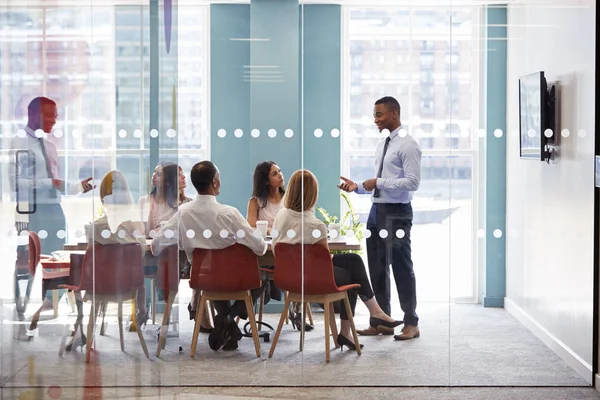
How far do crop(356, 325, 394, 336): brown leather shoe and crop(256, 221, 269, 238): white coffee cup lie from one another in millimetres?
742

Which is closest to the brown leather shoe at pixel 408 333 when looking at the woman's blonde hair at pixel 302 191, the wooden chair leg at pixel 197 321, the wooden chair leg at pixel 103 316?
the woman's blonde hair at pixel 302 191

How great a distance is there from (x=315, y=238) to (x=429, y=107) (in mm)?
948

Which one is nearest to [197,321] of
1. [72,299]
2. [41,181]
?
[72,299]

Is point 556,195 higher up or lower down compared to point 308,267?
higher up

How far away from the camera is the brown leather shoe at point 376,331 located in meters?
4.43

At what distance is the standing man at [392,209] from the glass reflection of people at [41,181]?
Answer: 1.49 meters

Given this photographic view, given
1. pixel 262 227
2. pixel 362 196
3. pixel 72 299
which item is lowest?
pixel 72 299

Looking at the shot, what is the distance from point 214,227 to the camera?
439cm

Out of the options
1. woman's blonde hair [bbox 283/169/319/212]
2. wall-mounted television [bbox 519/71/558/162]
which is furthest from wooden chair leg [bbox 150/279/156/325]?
wall-mounted television [bbox 519/71/558/162]

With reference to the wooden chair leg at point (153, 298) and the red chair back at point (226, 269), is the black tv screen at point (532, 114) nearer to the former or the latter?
the red chair back at point (226, 269)

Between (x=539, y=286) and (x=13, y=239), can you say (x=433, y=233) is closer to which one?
(x=539, y=286)

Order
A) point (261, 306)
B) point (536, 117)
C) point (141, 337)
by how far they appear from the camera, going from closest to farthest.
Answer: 1. point (141, 337)
2. point (536, 117)
3. point (261, 306)

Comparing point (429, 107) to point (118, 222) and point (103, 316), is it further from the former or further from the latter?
point (103, 316)

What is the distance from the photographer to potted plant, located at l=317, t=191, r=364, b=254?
441cm
